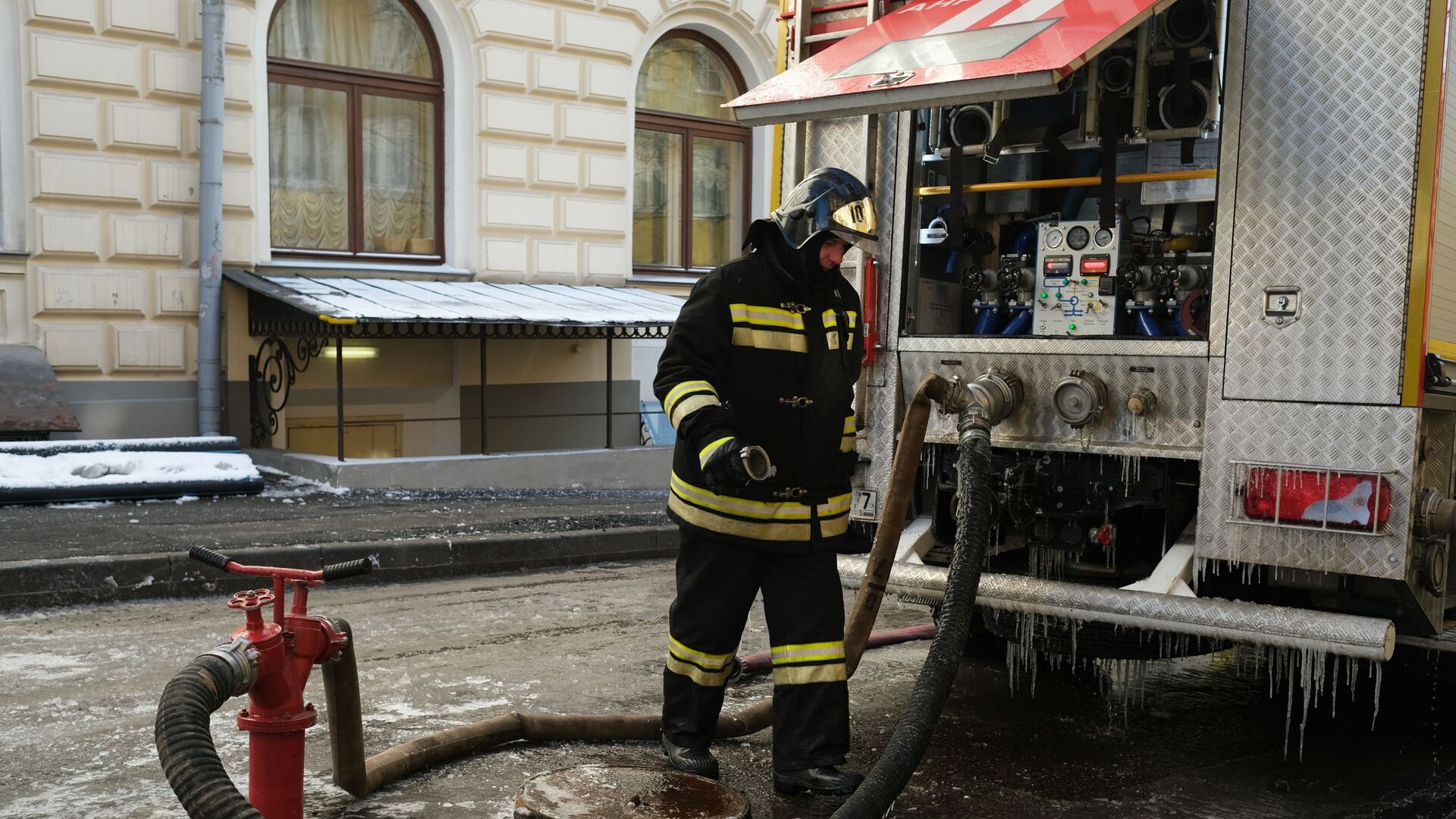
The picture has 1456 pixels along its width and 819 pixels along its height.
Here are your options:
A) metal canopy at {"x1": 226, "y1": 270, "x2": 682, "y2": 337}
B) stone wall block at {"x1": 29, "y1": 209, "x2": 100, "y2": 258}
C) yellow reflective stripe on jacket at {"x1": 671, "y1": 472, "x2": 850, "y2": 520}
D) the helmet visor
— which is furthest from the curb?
the helmet visor

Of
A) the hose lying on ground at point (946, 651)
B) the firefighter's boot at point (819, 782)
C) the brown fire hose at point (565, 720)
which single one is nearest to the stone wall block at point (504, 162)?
the brown fire hose at point (565, 720)

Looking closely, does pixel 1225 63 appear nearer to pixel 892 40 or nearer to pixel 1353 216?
pixel 1353 216

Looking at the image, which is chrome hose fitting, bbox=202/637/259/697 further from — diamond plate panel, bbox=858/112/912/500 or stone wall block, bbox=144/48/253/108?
stone wall block, bbox=144/48/253/108

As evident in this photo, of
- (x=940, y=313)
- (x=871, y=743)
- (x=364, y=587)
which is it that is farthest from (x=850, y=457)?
(x=364, y=587)

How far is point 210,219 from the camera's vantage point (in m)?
11.6

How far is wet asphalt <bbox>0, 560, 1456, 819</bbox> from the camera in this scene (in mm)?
4262

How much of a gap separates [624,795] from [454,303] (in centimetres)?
845

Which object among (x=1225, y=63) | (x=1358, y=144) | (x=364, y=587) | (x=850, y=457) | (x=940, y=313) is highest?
(x=1225, y=63)

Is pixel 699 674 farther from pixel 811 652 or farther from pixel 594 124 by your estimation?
pixel 594 124

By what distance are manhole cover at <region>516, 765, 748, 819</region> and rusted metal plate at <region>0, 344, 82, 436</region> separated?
25.6 ft

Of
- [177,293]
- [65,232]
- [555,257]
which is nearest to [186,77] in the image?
[65,232]

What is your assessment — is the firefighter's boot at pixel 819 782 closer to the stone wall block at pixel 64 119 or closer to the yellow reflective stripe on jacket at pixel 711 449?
the yellow reflective stripe on jacket at pixel 711 449

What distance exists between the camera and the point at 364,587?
7941 millimetres

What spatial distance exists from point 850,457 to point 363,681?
7.42ft
